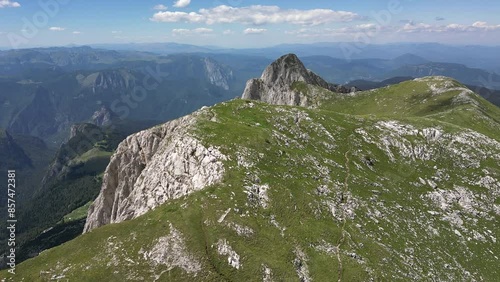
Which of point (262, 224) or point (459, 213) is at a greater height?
point (262, 224)

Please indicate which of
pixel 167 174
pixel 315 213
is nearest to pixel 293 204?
pixel 315 213

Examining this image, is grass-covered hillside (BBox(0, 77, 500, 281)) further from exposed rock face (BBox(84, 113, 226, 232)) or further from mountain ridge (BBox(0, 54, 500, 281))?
exposed rock face (BBox(84, 113, 226, 232))

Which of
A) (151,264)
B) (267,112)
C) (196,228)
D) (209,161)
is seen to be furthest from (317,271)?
(267,112)

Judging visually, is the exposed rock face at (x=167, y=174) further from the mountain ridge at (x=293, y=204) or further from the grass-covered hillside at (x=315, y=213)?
the grass-covered hillside at (x=315, y=213)

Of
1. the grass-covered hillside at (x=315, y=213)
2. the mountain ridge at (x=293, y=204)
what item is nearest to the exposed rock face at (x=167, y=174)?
the mountain ridge at (x=293, y=204)

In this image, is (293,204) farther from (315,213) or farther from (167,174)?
(167,174)

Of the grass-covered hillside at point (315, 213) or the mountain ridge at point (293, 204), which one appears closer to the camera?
the grass-covered hillside at point (315, 213)

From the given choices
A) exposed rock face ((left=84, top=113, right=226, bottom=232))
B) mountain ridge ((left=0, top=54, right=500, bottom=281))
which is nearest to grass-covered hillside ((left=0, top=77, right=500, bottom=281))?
mountain ridge ((left=0, top=54, right=500, bottom=281))

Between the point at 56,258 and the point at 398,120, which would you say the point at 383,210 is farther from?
the point at 56,258
